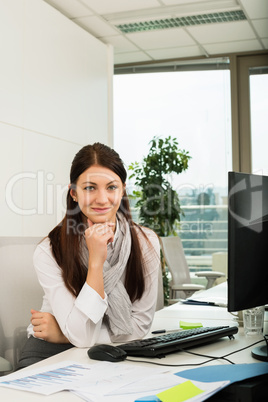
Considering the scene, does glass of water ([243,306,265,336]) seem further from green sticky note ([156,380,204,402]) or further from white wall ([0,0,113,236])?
white wall ([0,0,113,236])

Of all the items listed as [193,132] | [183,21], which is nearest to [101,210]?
[183,21]

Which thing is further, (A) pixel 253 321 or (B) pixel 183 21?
(B) pixel 183 21

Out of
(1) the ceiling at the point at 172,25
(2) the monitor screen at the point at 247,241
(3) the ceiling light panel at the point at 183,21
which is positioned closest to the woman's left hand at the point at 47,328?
(2) the monitor screen at the point at 247,241

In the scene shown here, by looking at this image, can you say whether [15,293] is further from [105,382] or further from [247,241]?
[247,241]

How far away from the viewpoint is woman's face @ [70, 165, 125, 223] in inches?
73.8

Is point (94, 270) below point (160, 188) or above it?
below

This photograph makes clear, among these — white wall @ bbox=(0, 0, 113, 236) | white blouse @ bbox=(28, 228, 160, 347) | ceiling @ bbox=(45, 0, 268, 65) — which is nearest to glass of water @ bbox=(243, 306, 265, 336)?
white blouse @ bbox=(28, 228, 160, 347)

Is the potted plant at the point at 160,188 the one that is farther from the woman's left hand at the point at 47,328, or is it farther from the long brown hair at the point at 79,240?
the woman's left hand at the point at 47,328

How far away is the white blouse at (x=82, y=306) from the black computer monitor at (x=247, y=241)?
1.51 feet

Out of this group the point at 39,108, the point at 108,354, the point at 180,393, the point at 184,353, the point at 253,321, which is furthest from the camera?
the point at 39,108

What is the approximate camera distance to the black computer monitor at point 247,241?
138 centimetres

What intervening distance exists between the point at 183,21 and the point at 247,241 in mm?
3995

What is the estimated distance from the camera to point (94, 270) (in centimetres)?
167

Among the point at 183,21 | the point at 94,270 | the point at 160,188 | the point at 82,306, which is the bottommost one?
the point at 82,306
